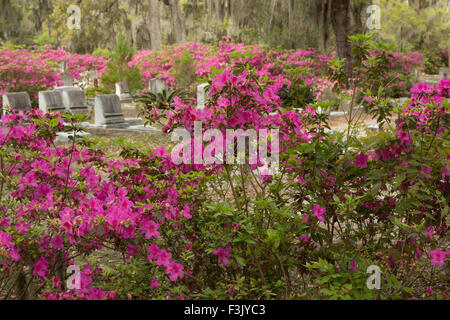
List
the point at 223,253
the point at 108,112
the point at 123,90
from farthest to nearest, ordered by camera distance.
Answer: the point at 123,90 → the point at 108,112 → the point at 223,253

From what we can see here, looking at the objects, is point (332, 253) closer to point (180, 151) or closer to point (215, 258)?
point (215, 258)

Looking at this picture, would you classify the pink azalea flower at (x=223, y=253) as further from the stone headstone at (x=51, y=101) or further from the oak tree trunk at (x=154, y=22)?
the oak tree trunk at (x=154, y=22)

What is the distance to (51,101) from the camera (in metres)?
12.2

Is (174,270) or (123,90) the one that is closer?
(174,270)

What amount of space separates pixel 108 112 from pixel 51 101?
1.87 m

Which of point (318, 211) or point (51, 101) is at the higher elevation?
point (318, 211)

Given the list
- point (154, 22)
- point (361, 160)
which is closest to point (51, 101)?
point (361, 160)

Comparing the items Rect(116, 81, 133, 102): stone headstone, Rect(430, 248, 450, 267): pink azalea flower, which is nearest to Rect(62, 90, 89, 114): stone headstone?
Rect(116, 81, 133, 102): stone headstone

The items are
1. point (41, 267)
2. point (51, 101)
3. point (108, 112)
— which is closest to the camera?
point (41, 267)

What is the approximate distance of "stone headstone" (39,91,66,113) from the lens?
476 inches

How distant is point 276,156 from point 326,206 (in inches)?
14.5

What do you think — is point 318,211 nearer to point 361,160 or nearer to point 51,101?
point 361,160
